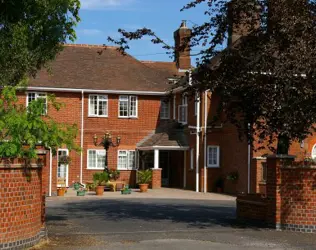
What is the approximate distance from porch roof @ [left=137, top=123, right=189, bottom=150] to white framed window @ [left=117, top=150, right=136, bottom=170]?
2.37 feet

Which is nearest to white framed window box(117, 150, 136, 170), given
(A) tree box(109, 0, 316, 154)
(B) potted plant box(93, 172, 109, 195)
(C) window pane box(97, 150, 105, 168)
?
(C) window pane box(97, 150, 105, 168)

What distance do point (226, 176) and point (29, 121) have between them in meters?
22.9

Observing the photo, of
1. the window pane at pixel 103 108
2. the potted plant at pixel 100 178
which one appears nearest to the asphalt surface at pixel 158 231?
the potted plant at pixel 100 178

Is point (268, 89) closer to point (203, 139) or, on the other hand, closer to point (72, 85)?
point (203, 139)

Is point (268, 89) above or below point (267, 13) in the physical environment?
below

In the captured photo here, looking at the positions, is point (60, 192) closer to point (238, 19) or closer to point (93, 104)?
point (93, 104)

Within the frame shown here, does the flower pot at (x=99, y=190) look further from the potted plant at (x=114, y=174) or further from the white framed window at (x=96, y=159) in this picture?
the white framed window at (x=96, y=159)

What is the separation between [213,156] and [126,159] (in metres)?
6.51

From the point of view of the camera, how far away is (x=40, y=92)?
37.2 metres

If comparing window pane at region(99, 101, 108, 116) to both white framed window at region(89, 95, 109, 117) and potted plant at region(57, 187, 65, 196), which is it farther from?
potted plant at region(57, 187, 65, 196)

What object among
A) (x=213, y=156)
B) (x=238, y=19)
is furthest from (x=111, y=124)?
(x=238, y=19)

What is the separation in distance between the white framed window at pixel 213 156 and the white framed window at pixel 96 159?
722 cm

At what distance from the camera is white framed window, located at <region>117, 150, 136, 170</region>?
129ft

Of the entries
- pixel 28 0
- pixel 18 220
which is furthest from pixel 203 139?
pixel 18 220
